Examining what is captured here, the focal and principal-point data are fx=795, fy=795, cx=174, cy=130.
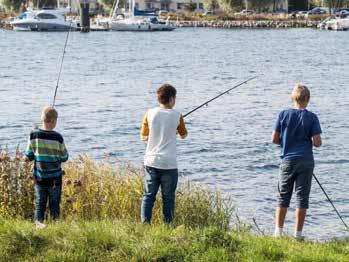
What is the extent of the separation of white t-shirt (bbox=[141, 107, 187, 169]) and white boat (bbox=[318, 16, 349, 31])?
3986 inches

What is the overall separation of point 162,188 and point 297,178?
1.67 metres

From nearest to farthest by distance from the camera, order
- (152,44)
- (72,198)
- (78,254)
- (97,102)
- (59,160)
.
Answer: (78,254)
(59,160)
(72,198)
(97,102)
(152,44)

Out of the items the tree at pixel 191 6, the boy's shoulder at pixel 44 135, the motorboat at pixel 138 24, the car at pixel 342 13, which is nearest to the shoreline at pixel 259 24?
the car at pixel 342 13

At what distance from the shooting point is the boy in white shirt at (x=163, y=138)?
9289 millimetres

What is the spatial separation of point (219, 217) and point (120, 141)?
12789 millimetres

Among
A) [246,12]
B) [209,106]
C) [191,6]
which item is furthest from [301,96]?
[191,6]

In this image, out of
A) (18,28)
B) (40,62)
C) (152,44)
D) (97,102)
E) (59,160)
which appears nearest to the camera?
(59,160)

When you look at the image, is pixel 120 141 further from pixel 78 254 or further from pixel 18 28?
pixel 18 28

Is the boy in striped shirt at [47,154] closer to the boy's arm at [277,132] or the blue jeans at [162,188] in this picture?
the blue jeans at [162,188]

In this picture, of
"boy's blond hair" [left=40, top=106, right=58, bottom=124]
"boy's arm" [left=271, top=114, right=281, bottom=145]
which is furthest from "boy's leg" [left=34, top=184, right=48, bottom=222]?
"boy's arm" [left=271, top=114, right=281, bottom=145]

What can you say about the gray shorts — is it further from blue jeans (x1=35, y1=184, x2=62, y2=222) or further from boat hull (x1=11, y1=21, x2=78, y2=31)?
boat hull (x1=11, y1=21, x2=78, y2=31)

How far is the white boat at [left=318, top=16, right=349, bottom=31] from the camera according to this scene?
107m

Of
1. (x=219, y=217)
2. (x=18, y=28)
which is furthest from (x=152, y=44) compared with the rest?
(x=219, y=217)

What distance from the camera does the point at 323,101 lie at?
110 feet
